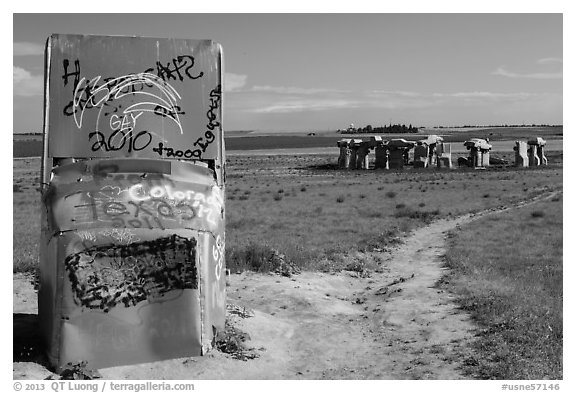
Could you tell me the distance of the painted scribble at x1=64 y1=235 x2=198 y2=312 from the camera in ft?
25.0

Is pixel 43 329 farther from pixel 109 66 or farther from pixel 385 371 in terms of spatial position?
pixel 385 371

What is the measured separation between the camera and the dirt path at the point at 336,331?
26.6ft

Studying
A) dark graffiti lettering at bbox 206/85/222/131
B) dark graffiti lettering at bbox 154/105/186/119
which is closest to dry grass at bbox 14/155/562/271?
dark graffiti lettering at bbox 206/85/222/131

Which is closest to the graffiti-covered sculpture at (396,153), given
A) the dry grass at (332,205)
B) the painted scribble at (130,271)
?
the dry grass at (332,205)

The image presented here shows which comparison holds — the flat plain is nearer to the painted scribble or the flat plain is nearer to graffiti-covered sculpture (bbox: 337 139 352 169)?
the painted scribble

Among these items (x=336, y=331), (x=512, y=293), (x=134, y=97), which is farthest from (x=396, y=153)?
(x=134, y=97)

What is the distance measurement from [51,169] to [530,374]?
23.3 ft

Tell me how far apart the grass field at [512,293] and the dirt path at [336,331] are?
0.39 meters

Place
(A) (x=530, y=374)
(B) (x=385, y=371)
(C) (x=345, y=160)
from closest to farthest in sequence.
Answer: (A) (x=530, y=374)
(B) (x=385, y=371)
(C) (x=345, y=160)

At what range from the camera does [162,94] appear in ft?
29.4

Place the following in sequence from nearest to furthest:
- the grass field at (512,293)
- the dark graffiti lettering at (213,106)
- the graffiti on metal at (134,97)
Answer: the grass field at (512,293) → the graffiti on metal at (134,97) → the dark graffiti lettering at (213,106)

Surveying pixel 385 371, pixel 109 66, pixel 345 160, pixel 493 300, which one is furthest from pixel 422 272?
pixel 345 160

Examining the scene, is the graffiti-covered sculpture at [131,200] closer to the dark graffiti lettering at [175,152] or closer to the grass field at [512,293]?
the dark graffiti lettering at [175,152]

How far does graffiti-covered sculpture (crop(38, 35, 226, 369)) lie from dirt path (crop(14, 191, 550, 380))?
Result: 0.51 m
